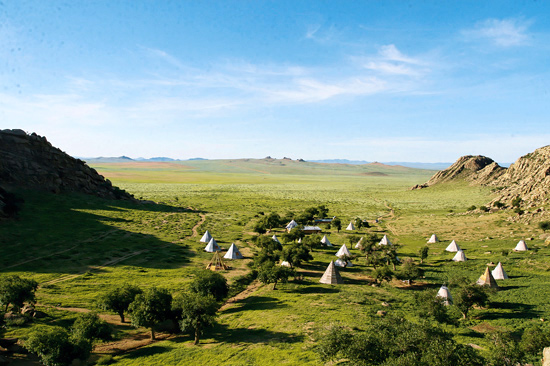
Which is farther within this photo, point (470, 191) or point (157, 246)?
point (470, 191)

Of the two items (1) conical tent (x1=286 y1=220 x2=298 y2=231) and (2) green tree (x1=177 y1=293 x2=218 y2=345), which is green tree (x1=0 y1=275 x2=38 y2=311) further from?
(1) conical tent (x1=286 y1=220 x2=298 y2=231)

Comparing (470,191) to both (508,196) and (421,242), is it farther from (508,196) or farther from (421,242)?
(421,242)

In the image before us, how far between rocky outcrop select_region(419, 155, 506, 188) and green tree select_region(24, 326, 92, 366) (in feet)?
593

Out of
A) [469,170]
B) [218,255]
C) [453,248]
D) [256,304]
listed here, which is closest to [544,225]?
[453,248]

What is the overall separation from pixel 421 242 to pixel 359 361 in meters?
51.0

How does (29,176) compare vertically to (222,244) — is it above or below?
above

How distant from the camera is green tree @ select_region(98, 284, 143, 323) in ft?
91.6

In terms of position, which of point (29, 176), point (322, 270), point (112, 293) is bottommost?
point (322, 270)

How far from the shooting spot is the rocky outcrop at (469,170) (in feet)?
533

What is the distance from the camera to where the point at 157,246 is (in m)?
56.2

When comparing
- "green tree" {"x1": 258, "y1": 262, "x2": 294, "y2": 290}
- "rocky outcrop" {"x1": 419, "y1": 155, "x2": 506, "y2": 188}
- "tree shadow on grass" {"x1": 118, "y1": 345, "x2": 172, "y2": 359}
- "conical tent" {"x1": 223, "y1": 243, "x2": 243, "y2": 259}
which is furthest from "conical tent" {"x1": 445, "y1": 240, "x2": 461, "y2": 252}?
"rocky outcrop" {"x1": 419, "y1": 155, "x2": 506, "y2": 188}

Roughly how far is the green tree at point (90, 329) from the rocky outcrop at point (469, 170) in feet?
585

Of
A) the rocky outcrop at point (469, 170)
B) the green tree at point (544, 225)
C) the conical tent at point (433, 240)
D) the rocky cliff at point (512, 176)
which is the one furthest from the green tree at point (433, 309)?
the rocky outcrop at point (469, 170)

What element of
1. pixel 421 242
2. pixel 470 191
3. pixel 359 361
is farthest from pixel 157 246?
pixel 470 191
